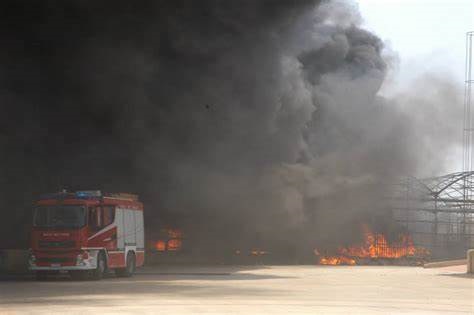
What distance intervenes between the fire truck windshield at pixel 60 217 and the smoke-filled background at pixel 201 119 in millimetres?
9600

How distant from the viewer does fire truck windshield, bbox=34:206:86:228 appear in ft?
95.6

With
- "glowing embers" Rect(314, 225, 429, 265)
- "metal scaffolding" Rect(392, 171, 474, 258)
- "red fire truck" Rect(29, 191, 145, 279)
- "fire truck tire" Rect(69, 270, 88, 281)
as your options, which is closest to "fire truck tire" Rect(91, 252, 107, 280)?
"red fire truck" Rect(29, 191, 145, 279)

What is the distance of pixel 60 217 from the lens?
29.3m

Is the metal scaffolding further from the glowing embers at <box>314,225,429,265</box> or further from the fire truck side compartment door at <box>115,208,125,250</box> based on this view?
the fire truck side compartment door at <box>115,208,125,250</box>

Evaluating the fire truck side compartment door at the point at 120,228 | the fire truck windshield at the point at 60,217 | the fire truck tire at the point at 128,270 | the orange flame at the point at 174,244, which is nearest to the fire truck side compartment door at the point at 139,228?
the fire truck tire at the point at 128,270

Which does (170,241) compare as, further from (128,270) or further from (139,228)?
(128,270)

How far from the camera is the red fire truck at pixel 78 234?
28.7 meters

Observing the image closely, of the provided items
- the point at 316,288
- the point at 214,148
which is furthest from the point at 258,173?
the point at 316,288

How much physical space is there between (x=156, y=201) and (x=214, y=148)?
13.7 ft

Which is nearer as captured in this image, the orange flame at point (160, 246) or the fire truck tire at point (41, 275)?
the fire truck tire at point (41, 275)

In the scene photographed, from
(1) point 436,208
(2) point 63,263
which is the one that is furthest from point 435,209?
(2) point 63,263

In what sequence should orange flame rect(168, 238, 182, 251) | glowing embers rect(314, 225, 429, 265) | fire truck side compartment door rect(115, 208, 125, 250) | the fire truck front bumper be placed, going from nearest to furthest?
1. the fire truck front bumper
2. fire truck side compartment door rect(115, 208, 125, 250)
3. orange flame rect(168, 238, 182, 251)
4. glowing embers rect(314, 225, 429, 265)

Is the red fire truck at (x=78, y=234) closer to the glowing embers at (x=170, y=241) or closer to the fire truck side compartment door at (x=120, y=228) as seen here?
the fire truck side compartment door at (x=120, y=228)

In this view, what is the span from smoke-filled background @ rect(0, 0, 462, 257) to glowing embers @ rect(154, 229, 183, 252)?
1.56 feet
